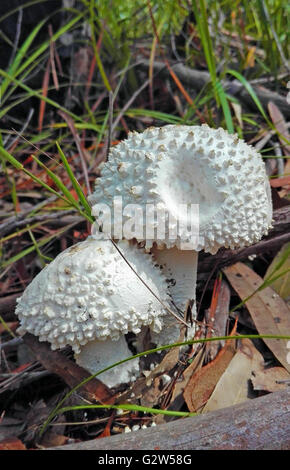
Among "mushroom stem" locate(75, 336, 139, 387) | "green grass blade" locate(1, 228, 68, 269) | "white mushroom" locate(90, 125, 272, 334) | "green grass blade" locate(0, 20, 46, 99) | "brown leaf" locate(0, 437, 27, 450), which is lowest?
"brown leaf" locate(0, 437, 27, 450)

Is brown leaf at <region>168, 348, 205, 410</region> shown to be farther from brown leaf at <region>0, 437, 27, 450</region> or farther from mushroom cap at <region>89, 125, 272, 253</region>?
brown leaf at <region>0, 437, 27, 450</region>

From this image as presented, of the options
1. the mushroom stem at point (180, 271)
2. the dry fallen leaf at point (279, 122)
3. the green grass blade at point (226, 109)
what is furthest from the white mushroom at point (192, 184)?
the dry fallen leaf at point (279, 122)

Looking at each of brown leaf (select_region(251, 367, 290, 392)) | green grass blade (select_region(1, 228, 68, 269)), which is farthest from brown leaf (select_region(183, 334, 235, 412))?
green grass blade (select_region(1, 228, 68, 269))

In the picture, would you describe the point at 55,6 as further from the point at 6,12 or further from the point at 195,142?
the point at 195,142

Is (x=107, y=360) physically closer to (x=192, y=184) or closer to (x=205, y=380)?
(x=205, y=380)

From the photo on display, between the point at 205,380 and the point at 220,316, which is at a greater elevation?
the point at 220,316

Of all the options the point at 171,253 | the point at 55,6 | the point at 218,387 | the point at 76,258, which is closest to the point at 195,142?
the point at 171,253

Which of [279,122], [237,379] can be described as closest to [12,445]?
[237,379]

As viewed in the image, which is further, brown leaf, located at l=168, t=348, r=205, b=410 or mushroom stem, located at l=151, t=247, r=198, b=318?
mushroom stem, located at l=151, t=247, r=198, b=318
